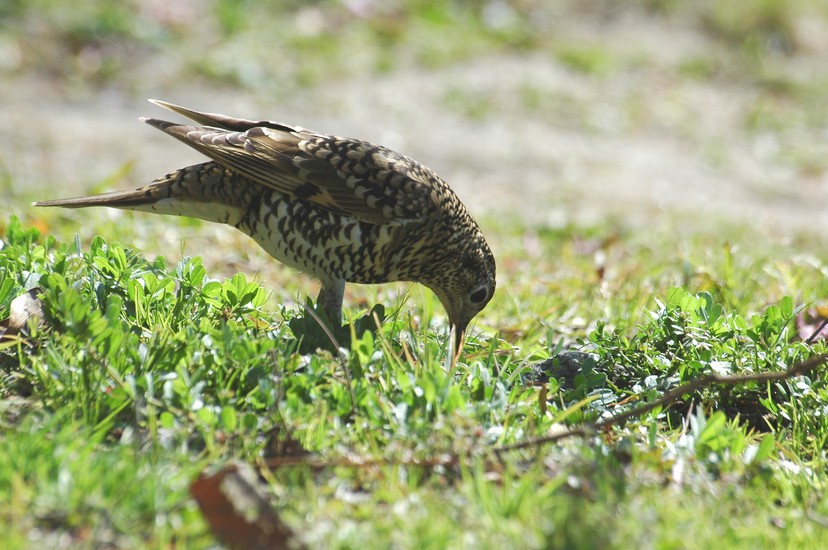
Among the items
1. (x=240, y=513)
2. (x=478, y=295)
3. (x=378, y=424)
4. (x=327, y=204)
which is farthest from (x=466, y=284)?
(x=240, y=513)

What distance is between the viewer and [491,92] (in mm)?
10016

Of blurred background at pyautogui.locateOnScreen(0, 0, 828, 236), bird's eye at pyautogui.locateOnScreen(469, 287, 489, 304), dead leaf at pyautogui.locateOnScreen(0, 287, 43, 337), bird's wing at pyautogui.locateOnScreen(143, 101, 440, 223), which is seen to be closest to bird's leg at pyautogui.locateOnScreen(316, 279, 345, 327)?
bird's wing at pyautogui.locateOnScreen(143, 101, 440, 223)

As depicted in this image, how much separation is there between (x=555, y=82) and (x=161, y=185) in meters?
6.85

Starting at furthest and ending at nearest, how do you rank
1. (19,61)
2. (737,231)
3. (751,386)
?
1. (19,61)
2. (737,231)
3. (751,386)

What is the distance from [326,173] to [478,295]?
894mm

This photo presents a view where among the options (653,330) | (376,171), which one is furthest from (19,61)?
(653,330)

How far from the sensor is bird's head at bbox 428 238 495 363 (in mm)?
4359

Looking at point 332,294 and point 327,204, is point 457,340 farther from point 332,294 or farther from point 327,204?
point 327,204

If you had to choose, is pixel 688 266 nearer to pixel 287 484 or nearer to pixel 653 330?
pixel 653 330

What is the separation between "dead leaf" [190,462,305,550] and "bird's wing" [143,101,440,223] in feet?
5.90

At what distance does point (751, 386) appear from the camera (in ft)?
11.7

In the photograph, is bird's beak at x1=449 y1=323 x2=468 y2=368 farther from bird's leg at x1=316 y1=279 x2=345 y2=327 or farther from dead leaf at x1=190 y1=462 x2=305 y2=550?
dead leaf at x1=190 y1=462 x2=305 y2=550

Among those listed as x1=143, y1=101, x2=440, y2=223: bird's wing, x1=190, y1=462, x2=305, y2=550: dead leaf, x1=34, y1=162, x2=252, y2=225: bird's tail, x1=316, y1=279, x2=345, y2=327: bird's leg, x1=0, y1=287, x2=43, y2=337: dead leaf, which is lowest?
x1=316, y1=279, x2=345, y2=327: bird's leg

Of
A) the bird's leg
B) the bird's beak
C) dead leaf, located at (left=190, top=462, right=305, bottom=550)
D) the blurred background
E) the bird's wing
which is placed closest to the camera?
dead leaf, located at (left=190, top=462, right=305, bottom=550)
